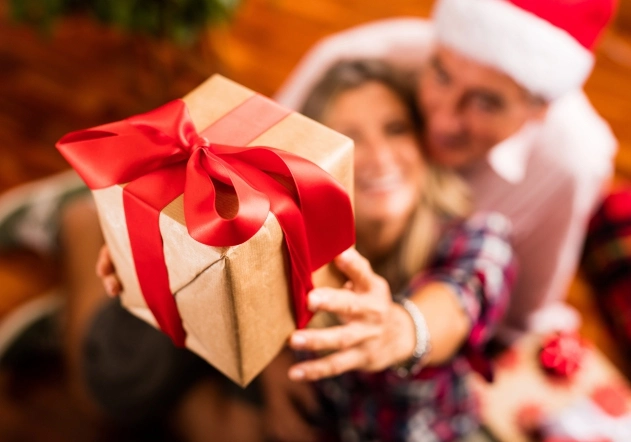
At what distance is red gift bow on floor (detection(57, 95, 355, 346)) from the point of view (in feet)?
1.48

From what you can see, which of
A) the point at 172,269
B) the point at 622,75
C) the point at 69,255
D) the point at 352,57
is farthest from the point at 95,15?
the point at 622,75

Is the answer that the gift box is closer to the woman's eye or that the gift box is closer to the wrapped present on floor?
the woman's eye

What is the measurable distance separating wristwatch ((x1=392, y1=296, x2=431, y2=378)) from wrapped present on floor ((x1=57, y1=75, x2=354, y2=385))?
0.14 m

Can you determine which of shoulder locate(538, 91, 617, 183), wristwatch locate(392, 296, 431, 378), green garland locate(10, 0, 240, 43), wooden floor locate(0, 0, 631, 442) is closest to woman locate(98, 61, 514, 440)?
wristwatch locate(392, 296, 431, 378)

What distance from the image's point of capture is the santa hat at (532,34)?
2.70 ft

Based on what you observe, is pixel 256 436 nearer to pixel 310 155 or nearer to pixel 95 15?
pixel 310 155

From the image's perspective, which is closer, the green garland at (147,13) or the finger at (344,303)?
the finger at (344,303)

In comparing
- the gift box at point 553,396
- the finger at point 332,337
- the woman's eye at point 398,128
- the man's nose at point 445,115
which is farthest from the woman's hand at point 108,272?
the gift box at point 553,396

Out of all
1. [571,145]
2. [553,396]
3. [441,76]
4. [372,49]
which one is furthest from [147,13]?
[553,396]

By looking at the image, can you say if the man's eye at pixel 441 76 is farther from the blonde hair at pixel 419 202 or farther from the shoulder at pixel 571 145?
the shoulder at pixel 571 145

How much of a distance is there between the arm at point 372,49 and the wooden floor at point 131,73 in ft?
1.90

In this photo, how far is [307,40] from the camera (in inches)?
84.6

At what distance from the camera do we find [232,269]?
45 cm

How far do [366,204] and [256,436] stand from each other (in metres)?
0.50
